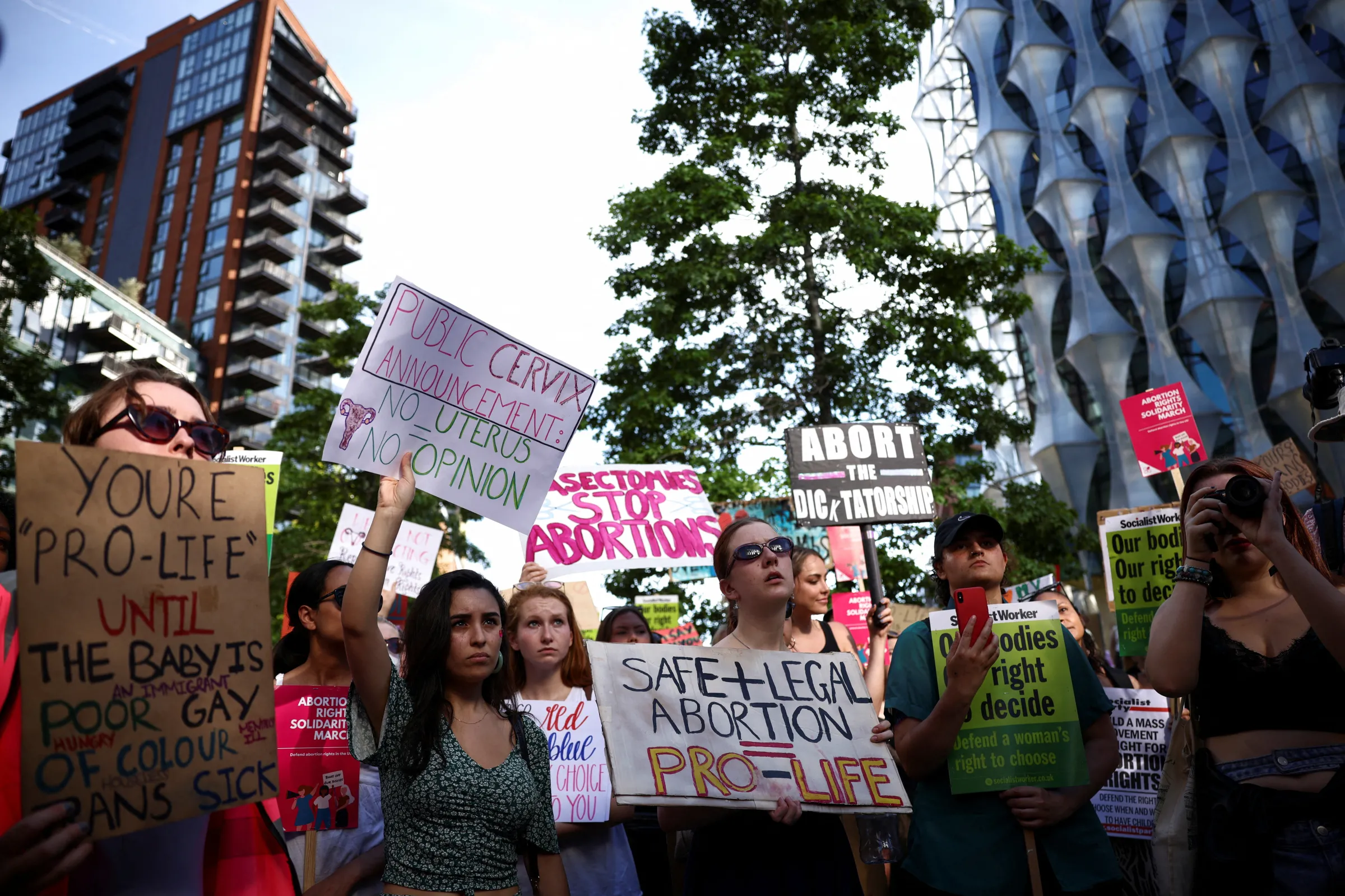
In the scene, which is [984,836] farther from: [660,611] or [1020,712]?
[660,611]

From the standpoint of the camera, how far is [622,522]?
734 centimetres

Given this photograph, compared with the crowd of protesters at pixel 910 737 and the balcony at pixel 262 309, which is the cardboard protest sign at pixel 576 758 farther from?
the balcony at pixel 262 309

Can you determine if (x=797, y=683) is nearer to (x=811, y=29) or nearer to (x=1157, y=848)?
(x=1157, y=848)

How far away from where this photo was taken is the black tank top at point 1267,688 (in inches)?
106

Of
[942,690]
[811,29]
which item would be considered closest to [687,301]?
[811,29]

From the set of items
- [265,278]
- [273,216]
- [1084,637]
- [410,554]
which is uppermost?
[273,216]

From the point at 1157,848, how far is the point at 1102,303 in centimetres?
3156

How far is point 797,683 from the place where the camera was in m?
3.25

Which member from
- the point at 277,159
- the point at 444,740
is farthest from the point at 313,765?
the point at 277,159

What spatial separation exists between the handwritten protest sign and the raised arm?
3.94m

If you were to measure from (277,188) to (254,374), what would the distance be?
→ 43.0 feet

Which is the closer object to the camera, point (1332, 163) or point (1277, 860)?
point (1277, 860)

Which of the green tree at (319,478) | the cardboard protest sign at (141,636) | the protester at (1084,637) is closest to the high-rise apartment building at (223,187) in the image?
the green tree at (319,478)

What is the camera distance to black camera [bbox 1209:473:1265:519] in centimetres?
279
